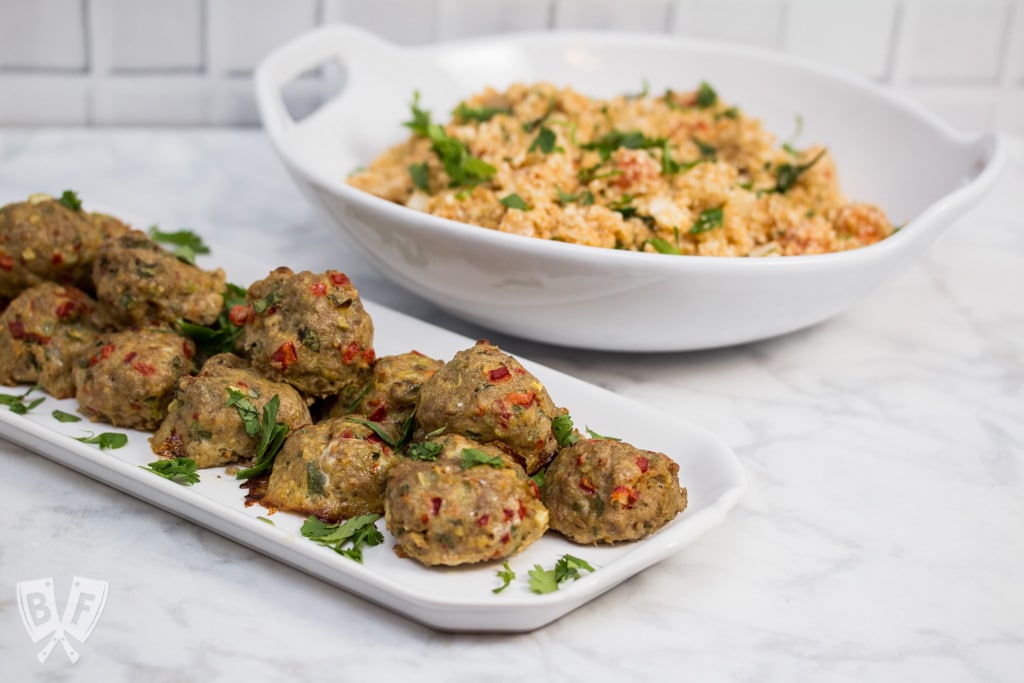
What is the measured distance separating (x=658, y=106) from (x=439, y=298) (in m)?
1.00

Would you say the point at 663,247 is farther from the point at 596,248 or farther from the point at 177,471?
the point at 177,471

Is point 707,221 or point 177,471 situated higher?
point 707,221

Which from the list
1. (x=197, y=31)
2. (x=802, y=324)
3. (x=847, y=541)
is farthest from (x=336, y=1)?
(x=847, y=541)

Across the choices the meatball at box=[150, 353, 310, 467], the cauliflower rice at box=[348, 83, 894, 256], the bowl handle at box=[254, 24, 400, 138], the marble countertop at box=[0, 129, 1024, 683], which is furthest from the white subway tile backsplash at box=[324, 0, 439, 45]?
the meatball at box=[150, 353, 310, 467]

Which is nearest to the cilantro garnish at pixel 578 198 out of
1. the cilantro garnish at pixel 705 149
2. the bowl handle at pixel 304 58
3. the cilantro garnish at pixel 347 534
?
the cilantro garnish at pixel 705 149

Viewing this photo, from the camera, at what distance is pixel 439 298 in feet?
7.65

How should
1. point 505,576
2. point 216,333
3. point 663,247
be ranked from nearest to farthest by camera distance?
point 505,576
point 216,333
point 663,247

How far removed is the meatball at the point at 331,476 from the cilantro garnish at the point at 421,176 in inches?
35.7

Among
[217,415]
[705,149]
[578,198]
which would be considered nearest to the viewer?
[217,415]

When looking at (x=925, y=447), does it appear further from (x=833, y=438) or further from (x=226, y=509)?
(x=226, y=509)

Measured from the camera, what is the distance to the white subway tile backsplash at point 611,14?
3811 mm

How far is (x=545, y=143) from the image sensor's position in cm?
252

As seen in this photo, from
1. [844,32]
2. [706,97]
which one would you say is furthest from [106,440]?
[844,32]

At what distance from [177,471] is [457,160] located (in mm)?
1040
